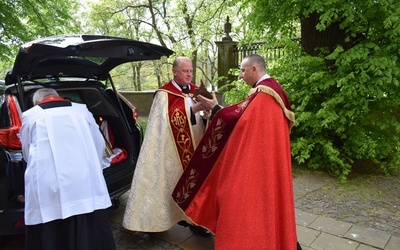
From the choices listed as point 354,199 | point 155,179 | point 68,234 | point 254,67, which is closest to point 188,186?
point 155,179

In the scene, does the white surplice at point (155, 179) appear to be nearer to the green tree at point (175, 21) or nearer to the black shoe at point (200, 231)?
the black shoe at point (200, 231)

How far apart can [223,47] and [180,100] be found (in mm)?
6915

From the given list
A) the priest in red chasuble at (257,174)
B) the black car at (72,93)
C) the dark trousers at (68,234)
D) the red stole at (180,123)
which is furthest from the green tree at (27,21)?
the priest in red chasuble at (257,174)

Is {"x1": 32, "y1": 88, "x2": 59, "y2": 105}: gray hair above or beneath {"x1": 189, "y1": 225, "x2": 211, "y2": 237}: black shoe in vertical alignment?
above

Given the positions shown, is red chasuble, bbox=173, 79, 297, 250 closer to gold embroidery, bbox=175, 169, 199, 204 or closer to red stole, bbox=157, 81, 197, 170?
gold embroidery, bbox=175, 169, 199, 204

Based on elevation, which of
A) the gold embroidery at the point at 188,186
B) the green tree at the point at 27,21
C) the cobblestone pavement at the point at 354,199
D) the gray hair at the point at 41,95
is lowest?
the cobblestone pavement at the point at 354,199

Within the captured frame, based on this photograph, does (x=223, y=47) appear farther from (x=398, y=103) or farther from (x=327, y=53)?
(x=398, y=103)

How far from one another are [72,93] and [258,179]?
8.30 feet

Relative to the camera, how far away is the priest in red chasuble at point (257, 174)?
7.27ft

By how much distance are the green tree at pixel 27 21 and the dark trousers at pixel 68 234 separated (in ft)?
27.8

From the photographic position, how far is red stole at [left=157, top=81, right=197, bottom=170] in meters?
2.91

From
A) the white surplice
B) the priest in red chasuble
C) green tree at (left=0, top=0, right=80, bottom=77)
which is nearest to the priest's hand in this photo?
the priest in red chasuble

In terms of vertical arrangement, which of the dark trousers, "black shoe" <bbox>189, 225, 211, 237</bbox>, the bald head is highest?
the bald head

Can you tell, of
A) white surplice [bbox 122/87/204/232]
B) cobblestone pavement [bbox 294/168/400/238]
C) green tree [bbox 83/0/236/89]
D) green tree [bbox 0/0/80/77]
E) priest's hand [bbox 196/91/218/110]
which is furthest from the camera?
green tree [bbox 83/0/236/89]
